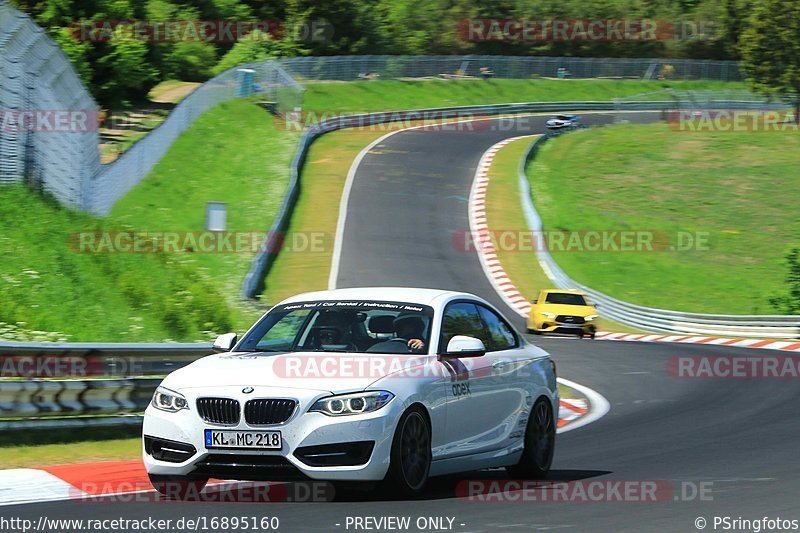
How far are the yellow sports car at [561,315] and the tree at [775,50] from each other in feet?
165

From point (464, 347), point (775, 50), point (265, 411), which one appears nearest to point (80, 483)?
point (265, 411)

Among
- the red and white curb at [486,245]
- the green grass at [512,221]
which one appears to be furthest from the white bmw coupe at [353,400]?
the green grass at [512,221]

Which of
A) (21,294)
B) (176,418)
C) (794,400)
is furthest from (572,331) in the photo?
(176,418)

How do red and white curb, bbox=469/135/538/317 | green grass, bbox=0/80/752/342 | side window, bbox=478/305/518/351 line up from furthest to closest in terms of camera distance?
red and white curb, bbox=469/135/538/317 < green grass, bbox=0/80/752/342 < side window, bbox=478/305/518/351

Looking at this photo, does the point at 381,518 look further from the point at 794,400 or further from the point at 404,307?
the point at 794,400

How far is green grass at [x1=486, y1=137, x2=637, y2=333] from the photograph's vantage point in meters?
36.5

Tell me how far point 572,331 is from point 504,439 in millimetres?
20756

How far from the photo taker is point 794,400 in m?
17.4

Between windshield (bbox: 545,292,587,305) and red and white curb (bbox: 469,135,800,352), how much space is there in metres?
1.20

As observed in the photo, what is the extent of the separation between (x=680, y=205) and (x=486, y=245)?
44.1ft

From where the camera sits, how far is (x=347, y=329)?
944 centimetres

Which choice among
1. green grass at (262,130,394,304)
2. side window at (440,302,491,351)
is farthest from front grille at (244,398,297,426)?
green grass at (262,130,394,304)

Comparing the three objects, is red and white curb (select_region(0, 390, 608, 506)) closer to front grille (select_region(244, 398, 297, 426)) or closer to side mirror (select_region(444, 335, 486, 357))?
front grille (select_region(244, 398, 297, 426))

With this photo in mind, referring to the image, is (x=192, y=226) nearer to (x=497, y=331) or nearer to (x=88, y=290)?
(x=88, y=290)
